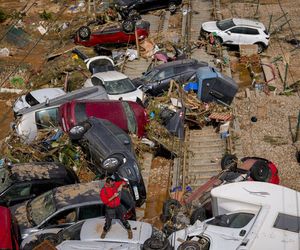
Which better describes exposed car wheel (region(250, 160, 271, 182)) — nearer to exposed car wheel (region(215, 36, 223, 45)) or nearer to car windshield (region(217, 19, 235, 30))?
exposed car wheel (region(215, 36, 223, 45))

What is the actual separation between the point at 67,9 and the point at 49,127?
15.0 metres

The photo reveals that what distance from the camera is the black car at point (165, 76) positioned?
66.3 ft

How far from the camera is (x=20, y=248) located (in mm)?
11180

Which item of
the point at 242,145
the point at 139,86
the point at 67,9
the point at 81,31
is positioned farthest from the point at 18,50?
the point at 242,145

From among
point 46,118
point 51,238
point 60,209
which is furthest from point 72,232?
point 46,118

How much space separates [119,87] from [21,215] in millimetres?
7709

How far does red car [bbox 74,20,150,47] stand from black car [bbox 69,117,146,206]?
→ 30.3ft

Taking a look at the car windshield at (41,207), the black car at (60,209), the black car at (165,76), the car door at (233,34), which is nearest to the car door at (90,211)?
the black car at (60,209)

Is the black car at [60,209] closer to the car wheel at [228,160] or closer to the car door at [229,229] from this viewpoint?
the car door at [229,229]

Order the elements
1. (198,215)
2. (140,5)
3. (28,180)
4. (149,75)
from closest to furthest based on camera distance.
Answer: (198,215) → (28,180) → (149,75) → (140,5)

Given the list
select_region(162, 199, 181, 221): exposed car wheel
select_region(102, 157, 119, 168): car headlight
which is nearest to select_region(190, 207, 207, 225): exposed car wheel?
select_region(162, 199, 181, 221): exposed car wheel

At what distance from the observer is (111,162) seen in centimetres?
1475

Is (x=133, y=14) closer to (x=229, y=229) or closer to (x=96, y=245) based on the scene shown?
(x=229, y=229)

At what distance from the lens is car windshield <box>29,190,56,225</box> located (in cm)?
1232
